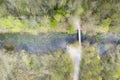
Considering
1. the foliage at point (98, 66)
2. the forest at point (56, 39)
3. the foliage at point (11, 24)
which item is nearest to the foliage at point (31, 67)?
the forest at point (56, 39)

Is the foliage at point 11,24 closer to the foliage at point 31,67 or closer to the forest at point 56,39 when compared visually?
the forest at point 56,39

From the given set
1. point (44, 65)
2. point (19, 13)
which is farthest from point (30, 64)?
point (19, 13)

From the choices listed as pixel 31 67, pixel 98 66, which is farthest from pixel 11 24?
pixel 98 66

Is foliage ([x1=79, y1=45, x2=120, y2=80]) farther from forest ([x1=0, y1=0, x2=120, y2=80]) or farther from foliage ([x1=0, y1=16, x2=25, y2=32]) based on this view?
foliage ([x1=0, y1=16, x2=25, y2=32])

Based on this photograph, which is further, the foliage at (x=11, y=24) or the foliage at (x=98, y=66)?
the foliage at (x=98, y=66)

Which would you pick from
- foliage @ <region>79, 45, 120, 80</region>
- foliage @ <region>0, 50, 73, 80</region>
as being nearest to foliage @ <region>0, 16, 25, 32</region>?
foliage @ <region>0, 50, 73, 80</region>

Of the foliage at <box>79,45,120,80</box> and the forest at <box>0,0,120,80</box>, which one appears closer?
the forest at <box>0,0,120,80</box>

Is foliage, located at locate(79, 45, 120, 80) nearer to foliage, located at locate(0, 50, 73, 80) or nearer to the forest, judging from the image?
the forest

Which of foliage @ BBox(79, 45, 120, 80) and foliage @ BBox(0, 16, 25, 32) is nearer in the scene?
foliage @ BBox(0, 16, 25, 32)

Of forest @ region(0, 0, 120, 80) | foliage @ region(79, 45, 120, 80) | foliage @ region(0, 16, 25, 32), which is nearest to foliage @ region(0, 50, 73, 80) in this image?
forest @ region(0, 0, 120, 80)

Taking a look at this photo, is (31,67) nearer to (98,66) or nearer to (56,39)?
(56,39)

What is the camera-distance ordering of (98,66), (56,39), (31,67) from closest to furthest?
(31,67)
(98,66)
(56,39)

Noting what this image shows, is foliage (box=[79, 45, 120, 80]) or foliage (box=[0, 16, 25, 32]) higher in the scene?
foliage (box=[0, 16, 25, 32])
